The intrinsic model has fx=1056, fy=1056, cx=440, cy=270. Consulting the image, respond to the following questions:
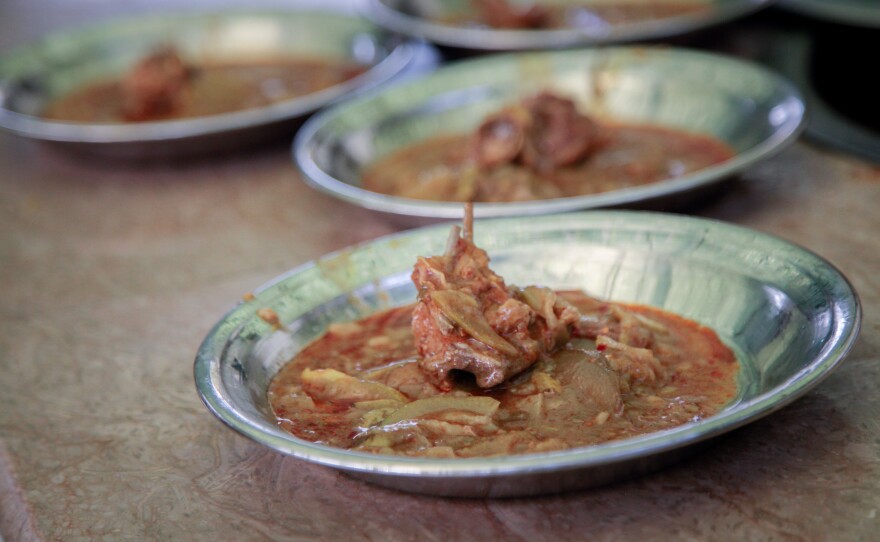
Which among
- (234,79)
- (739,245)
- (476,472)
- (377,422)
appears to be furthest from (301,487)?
(234,79)

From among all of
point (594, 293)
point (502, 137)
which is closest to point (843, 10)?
point (502, 137)

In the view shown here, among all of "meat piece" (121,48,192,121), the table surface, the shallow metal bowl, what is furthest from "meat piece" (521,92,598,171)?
"meat piece" (121,48,192,121)

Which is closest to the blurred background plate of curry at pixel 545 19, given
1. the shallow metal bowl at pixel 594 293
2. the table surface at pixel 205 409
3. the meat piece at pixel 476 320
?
the table surface at pixel 205 409

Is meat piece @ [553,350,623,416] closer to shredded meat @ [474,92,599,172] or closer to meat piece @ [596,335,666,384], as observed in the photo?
meat piece @ [596,335,666,384]

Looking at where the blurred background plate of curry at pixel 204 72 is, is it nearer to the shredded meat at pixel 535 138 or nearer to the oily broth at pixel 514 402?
the shredded meat at pixel 535 138

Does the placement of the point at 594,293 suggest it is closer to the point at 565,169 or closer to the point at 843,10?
the point at 565,169

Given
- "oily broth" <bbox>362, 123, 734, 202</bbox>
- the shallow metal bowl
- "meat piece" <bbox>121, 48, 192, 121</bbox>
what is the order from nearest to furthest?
the shallow metal bowl, "oily broth" <bbox>362, 123, 734, 202</bbox>, "meat piece" <bbox>121, 48, 192, 121</bbox>

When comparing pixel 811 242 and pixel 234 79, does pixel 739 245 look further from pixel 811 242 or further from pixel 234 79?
pixel 234 79
